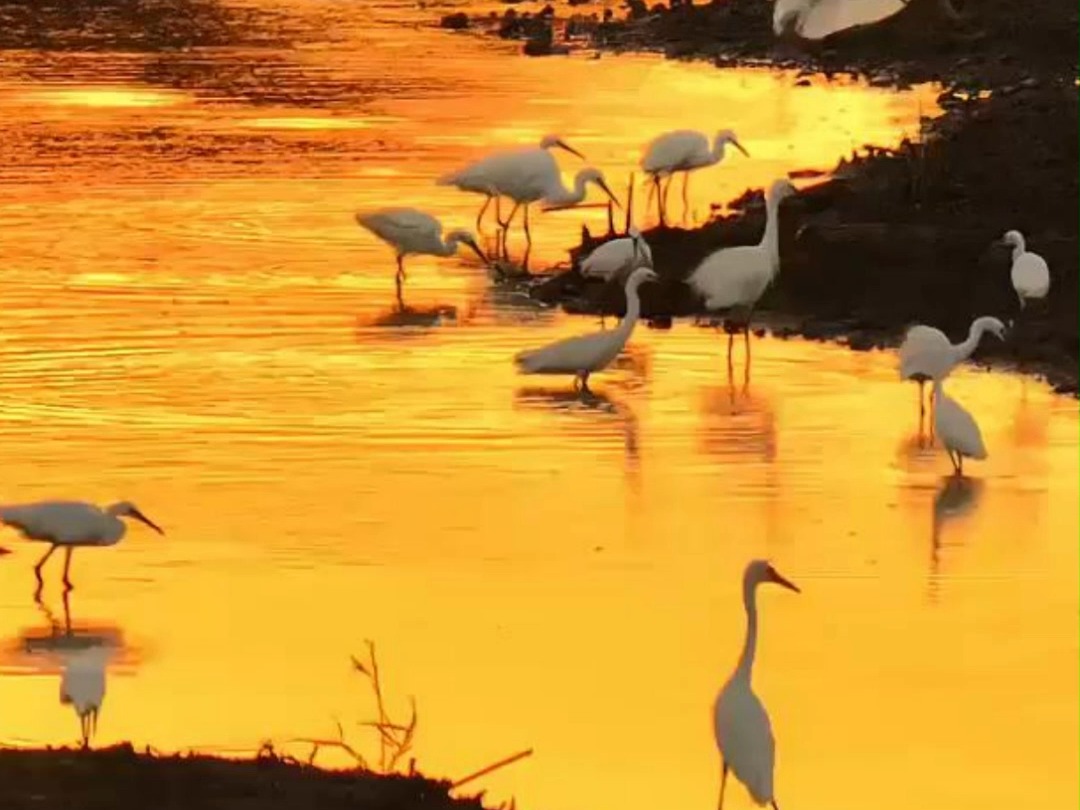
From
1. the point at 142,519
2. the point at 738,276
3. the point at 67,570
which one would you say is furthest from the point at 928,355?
the point at 67,570

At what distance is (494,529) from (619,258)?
239 inches

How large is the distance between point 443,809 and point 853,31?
29.5 m

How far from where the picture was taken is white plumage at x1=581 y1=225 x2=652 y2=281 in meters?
18.7

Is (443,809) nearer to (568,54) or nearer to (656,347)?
(656,347)

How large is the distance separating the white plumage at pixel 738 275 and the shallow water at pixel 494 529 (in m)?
0.32

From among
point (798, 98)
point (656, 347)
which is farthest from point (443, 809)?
point (798, 98)

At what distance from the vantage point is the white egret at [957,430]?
45.6ft

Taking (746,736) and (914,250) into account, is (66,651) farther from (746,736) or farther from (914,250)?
(914,250)

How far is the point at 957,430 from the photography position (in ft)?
45.6

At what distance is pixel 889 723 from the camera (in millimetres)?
9945

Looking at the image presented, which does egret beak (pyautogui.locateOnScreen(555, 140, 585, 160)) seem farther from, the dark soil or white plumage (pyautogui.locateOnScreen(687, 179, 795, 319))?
the dark soil

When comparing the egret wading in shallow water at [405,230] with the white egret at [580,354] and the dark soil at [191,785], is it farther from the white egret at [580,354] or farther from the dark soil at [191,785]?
the dark soil at [191,785]

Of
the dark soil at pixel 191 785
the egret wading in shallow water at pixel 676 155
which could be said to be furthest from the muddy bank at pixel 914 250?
the dark soil at pixel 191 785

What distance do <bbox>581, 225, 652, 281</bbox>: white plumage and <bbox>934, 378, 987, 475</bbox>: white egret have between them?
485 cm
